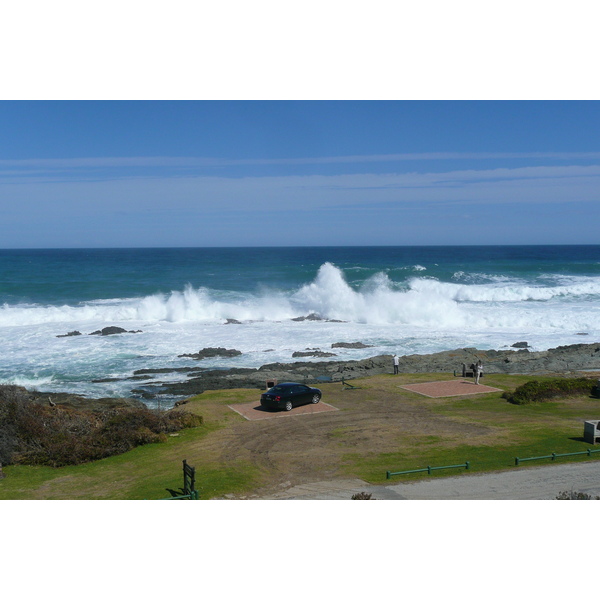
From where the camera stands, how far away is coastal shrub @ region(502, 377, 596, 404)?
2612 centimetres

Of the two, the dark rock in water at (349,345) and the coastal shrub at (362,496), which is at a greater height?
the dark rock in water at (349,345)

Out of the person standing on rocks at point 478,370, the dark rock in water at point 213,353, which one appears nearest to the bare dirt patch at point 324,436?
the person standing on rocks at point 478,370

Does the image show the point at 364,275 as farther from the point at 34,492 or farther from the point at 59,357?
the point at 34,492

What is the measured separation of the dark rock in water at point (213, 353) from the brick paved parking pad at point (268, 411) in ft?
47.3

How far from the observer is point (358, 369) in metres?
35.4

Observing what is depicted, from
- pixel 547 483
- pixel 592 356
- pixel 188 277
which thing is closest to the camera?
pixel 547 483

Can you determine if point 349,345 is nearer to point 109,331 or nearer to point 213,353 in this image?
point 213,353

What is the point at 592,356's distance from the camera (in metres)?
36.7

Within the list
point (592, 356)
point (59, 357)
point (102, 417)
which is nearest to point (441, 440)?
point (102, 417)

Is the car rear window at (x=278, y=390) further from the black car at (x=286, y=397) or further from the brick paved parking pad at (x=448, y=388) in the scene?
the brick paved parking pad at (x=448, y=388)

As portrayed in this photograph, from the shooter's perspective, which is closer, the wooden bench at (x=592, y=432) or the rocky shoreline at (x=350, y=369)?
the wooden bench at (x=592, y=432)

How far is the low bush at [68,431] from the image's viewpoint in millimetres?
18766

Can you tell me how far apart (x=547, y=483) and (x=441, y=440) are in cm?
511

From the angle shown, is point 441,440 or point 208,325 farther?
point 208,325
